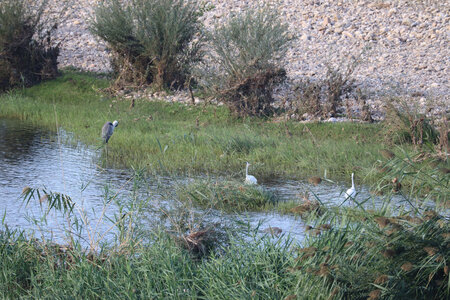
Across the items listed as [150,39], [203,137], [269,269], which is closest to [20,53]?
[150,39]

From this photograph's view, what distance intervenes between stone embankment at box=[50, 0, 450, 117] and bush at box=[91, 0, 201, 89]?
61 centimetres

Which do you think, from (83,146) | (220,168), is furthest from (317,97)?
(83,146)

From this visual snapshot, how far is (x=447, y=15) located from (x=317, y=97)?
30.5 feet

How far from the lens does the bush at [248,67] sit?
451 inches

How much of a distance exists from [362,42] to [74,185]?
38.4ft

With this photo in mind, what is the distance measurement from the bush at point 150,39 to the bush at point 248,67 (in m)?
1.62

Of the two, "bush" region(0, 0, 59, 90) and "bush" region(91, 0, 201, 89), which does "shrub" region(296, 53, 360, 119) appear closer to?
"bush" region(91, 0, 201, 89)

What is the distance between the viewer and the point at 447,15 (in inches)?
725

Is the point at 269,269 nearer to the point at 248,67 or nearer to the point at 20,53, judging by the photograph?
the point at 248,67

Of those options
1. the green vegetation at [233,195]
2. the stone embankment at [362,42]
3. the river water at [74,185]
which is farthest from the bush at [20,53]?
the green vegetation at [233,195]

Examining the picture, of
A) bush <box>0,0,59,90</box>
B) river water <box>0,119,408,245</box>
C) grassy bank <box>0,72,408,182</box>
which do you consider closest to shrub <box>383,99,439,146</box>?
grassy bank <box>0,72,408,182</box>

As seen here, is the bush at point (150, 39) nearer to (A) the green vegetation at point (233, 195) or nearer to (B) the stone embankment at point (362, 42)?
(B) the stone embankment at point (362, 42)

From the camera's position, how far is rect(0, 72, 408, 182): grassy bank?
27.7ft

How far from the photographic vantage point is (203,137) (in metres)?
9.66
